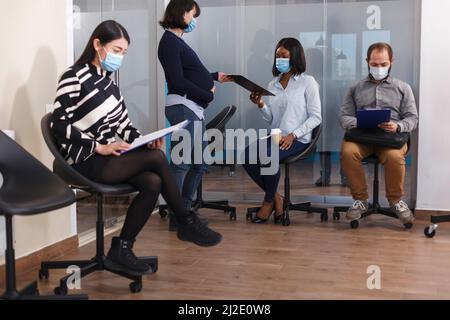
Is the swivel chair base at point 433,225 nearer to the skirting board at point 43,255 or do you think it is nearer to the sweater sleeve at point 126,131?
the sweater sleeve at point 126,131

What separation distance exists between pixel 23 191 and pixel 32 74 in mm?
931

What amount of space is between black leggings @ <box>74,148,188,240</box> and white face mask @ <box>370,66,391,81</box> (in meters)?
2.02

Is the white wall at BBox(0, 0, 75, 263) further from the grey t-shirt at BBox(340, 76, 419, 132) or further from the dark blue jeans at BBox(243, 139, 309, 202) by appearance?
the grey t-shirt at BBox(340, 76, 419, 132)

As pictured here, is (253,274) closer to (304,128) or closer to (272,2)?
(304,128)

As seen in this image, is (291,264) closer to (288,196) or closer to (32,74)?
(288,196)

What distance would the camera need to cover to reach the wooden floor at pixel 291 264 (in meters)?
2.72

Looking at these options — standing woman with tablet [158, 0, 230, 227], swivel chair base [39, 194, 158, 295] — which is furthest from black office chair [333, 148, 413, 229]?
swivel chair base [39, 194, 158, 295]

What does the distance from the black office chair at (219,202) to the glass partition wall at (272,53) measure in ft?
1.67

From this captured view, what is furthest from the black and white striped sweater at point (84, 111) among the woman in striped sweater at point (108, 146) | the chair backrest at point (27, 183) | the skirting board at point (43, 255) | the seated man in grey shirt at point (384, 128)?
the seated man in grey shirt at point (384, 128)

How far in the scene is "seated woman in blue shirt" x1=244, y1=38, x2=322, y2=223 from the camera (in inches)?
167

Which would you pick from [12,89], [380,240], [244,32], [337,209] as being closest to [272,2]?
[244,32]

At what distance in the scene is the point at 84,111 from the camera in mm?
2750

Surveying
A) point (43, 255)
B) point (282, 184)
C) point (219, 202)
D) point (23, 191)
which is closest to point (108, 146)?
point (23, 191)

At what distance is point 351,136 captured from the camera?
415cm
